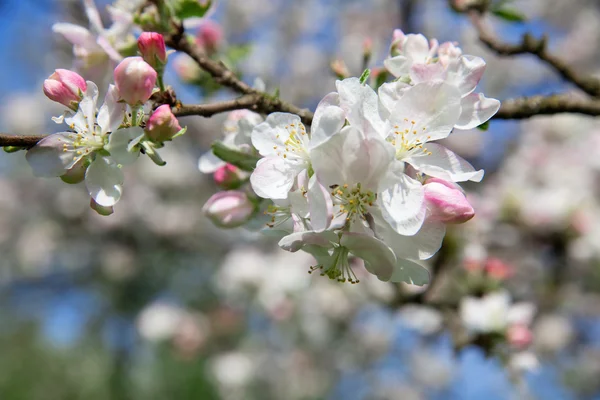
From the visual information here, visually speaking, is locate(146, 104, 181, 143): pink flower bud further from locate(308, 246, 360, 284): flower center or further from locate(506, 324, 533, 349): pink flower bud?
locate(506, 324, 533, 349): pink flower bud

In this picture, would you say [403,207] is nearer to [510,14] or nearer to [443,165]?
[443,165]

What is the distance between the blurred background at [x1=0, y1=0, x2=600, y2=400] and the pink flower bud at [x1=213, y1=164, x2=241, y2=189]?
21.7 inches

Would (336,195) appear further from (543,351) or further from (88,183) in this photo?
(543,351)

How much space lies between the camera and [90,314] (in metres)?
6.93

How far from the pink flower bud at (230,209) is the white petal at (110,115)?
29 centimetres

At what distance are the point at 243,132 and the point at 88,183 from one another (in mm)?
323

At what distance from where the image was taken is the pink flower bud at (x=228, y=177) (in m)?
1.17

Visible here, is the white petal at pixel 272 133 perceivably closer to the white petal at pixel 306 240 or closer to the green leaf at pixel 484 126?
the white petal at pixel 306 240

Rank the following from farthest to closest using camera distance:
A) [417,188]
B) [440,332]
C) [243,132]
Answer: [440,332] → [243,132] → [417,188]

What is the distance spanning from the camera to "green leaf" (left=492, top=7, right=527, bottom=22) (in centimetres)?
156

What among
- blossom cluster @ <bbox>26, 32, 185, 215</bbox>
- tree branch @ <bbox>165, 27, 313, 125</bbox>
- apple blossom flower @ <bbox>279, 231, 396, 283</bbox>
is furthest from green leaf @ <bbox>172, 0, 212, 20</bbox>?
apple blossom flower @ <bbox>279, 231, 396, 283</bbox>

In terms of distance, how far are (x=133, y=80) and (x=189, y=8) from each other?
46 centimetres

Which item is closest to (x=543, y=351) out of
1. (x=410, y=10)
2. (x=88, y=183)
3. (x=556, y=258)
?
(x=556, y=258)

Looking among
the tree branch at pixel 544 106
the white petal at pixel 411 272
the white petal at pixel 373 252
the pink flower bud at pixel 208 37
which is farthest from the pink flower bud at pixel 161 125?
the pink flower bud at pixel 208 37
